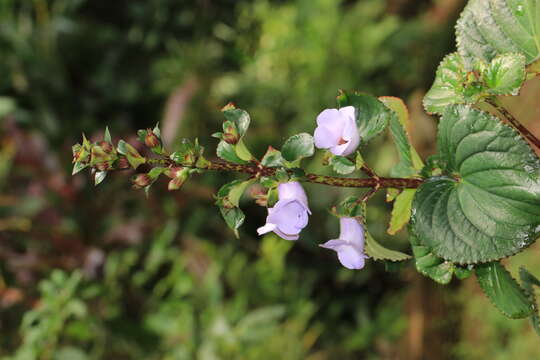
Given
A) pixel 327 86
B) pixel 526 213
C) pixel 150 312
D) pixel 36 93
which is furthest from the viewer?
pixel 327 86

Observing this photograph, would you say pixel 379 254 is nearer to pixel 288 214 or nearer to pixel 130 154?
pixel 288 214

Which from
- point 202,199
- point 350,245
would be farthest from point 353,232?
point 202,199

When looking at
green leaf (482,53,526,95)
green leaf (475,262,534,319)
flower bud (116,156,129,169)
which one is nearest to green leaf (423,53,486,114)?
green leaf (482,53,526,95)

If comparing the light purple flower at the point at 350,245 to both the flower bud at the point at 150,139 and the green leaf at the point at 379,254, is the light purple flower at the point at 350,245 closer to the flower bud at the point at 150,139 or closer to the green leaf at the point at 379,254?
the green leaf at the point at 379,254

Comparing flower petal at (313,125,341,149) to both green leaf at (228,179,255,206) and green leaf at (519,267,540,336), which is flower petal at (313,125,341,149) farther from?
green leaf at (519,267,540,336)

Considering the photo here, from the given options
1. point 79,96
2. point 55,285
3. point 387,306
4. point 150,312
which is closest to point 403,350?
point 387,306

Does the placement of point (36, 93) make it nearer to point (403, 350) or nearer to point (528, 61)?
point (403, 350)
